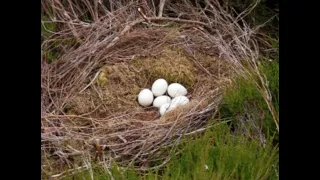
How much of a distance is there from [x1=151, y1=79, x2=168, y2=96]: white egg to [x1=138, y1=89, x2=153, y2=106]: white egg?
0.03 metres

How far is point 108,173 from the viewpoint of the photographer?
81.7 inches

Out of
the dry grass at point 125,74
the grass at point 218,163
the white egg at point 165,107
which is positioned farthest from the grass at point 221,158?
the white egg at point 165,107

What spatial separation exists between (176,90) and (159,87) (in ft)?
0.32

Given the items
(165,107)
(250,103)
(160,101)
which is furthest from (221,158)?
(160,101)

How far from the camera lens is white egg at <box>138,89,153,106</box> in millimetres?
2992

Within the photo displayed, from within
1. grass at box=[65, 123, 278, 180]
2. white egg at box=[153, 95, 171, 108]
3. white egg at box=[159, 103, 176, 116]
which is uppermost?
white egg at box=[153, 95, 171, 108]

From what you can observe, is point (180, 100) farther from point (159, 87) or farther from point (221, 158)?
point (221, 158)

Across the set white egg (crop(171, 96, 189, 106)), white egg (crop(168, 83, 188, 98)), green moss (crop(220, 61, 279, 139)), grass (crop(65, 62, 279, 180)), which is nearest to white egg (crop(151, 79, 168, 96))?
white egg (crop(168, 83, 188, 98))

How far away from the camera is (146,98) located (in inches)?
118

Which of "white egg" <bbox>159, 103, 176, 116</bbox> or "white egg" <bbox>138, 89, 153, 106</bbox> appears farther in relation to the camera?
"white egg" <bbox>138, 89, 153, 106</bbox>

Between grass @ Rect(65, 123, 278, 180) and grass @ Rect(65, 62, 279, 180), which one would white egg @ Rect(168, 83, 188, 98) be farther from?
grass @ Rect(65, 123, 278, 180)
